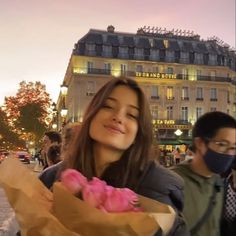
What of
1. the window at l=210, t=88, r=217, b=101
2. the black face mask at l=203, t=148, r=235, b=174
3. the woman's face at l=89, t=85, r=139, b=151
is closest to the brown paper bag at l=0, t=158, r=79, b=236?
the woman's face at l=89, t=85, r=139, b=151

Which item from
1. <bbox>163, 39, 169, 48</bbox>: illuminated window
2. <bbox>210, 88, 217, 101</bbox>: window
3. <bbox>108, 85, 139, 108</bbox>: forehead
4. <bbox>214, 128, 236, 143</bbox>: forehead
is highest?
<bbox>163, 39, 169, 48</bbox>: illuminated window

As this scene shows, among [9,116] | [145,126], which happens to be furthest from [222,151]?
[9,116]

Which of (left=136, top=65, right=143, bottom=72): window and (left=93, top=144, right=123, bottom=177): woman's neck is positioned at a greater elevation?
(left=136, top=65, right=143, bottom=72): window

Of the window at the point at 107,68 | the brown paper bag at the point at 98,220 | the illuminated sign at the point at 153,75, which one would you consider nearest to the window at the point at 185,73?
the illuminated sign at the point at 153,75

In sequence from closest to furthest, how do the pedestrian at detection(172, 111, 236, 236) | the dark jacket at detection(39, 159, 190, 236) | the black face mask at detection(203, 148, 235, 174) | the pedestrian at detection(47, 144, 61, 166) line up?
the dark jacket at detection(39, 159, 190, 236) → the pedestrian at detection(172, 111, 236, 236) → the black face mask at detection(203, 148, 235, 174) → the pedestrian at detection(47, 144, 61, 166)

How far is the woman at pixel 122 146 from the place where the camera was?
6.45ft

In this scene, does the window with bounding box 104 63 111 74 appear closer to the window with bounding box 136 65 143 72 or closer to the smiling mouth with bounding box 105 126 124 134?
the window with bounding box 136 65 143 72

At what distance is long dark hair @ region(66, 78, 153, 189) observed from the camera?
204 centimetres

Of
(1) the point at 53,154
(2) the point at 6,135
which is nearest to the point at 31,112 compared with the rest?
(2) the point at 6,135

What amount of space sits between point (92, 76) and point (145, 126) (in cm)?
6338

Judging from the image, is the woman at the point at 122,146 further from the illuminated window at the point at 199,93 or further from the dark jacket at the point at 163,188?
the illuminated window at the point at 199,93

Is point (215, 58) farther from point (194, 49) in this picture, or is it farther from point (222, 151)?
point (222, 151)

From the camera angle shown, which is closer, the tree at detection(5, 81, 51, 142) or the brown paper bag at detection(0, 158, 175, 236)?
the brown paper bag at detection(0, 158, 175, 236)

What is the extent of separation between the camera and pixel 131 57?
6900cm
